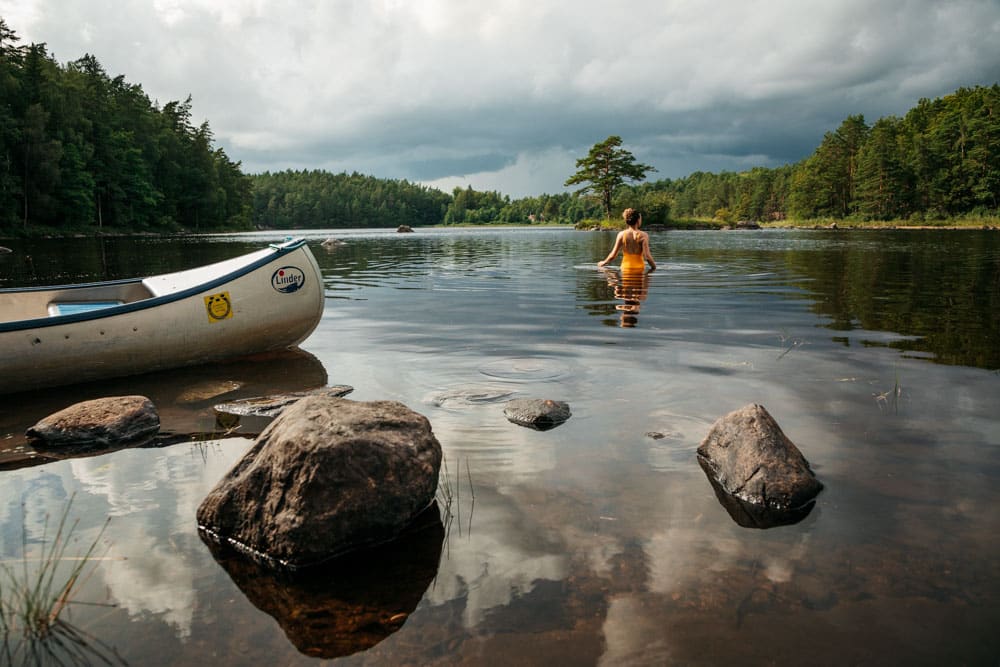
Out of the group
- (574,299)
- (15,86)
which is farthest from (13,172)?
(574,299)

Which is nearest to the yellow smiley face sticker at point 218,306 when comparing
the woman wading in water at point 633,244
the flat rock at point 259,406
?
the flat rock at point 259,406

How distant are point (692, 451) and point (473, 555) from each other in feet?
7.89

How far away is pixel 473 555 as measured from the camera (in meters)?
3.95

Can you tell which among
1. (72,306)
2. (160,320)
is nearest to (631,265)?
(160,320)

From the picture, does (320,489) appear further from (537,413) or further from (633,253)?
(633,253)

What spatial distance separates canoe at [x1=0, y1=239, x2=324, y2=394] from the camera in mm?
7668

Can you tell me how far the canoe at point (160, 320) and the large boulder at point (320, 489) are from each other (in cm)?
487

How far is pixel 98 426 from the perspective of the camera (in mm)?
5887

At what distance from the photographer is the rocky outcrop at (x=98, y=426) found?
19.1ft

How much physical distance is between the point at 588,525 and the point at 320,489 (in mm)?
1794

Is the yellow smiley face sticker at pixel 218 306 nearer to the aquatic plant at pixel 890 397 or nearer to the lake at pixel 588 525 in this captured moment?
the lake at pixel 588 525

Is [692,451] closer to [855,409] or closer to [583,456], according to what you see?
[583,456]

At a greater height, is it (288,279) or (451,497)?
(288,279)

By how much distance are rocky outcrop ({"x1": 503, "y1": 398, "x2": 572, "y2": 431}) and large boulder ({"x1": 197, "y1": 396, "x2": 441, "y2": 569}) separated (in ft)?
5.98
